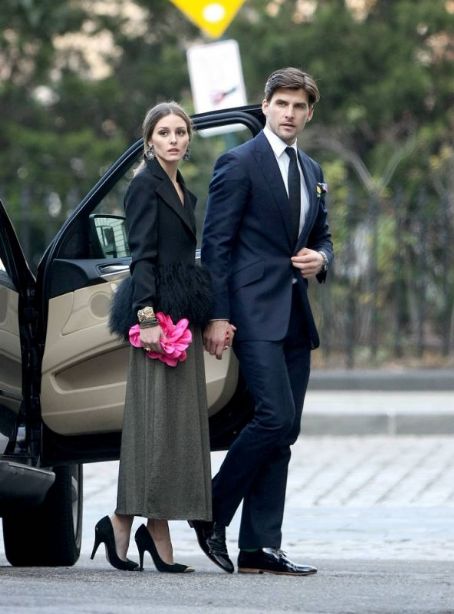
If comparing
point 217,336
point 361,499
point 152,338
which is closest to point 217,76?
point 361,499

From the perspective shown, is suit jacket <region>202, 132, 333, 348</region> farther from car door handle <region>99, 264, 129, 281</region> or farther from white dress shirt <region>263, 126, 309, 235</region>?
car door handle <region>99, 264, 129, 281</region>

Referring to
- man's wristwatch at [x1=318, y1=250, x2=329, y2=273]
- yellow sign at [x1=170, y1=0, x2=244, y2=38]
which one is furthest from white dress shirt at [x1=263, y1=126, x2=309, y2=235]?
yellow sign at [x1=170, y1=0, x2=244, y2=38]

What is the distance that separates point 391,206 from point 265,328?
341 inches

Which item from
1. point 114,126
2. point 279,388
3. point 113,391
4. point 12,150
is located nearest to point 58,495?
point 113,391

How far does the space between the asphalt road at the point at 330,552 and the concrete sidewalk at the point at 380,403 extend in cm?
9

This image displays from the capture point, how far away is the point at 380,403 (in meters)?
12.6

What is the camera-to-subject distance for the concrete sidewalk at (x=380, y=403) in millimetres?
11734

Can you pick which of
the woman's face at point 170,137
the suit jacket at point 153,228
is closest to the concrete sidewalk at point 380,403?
the suit jacket at point 153,228

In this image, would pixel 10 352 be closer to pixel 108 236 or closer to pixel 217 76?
pixel 108 236

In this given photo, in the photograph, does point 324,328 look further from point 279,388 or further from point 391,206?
→ point 279,388

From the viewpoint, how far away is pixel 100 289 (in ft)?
20.4

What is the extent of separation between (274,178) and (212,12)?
20.7 feet

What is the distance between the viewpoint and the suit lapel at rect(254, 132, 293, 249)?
608 centimetres

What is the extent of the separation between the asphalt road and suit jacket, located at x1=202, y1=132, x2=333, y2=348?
3.04 ft
